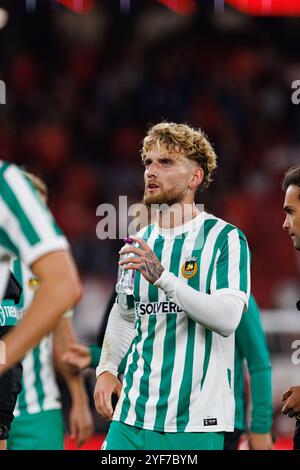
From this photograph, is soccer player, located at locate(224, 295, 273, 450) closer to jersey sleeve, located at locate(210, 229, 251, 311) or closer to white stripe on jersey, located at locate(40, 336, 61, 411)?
jersey sleeve, located at locate(210, 229, 251, 311)

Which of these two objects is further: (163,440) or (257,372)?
(257,372)

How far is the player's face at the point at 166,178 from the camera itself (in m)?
3.35

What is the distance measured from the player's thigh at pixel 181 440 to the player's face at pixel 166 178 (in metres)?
0.81

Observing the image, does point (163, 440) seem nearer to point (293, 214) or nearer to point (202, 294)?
point (202, 294)

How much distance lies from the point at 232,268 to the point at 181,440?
0.61 metres

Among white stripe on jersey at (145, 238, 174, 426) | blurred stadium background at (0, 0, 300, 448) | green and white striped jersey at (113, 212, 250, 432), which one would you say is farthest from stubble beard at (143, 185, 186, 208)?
blurred stadium background at (0, 0, 300, 448)

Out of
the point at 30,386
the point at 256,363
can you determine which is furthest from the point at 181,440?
the point at 30,386

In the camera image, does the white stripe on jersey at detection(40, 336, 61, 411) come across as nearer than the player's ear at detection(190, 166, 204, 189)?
No

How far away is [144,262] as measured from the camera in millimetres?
3023

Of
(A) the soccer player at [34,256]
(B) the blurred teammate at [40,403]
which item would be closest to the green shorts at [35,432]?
(B) the blurred teammate at [40,403]

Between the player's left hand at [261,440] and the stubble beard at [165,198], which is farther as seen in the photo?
the player's left hand at [261,440]

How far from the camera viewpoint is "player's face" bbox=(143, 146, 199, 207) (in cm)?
335

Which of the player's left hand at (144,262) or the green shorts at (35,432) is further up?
the player's left hand at (144,262)

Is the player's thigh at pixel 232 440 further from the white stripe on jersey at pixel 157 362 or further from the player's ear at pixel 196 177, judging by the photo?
the player's ear at pixel 196 177
